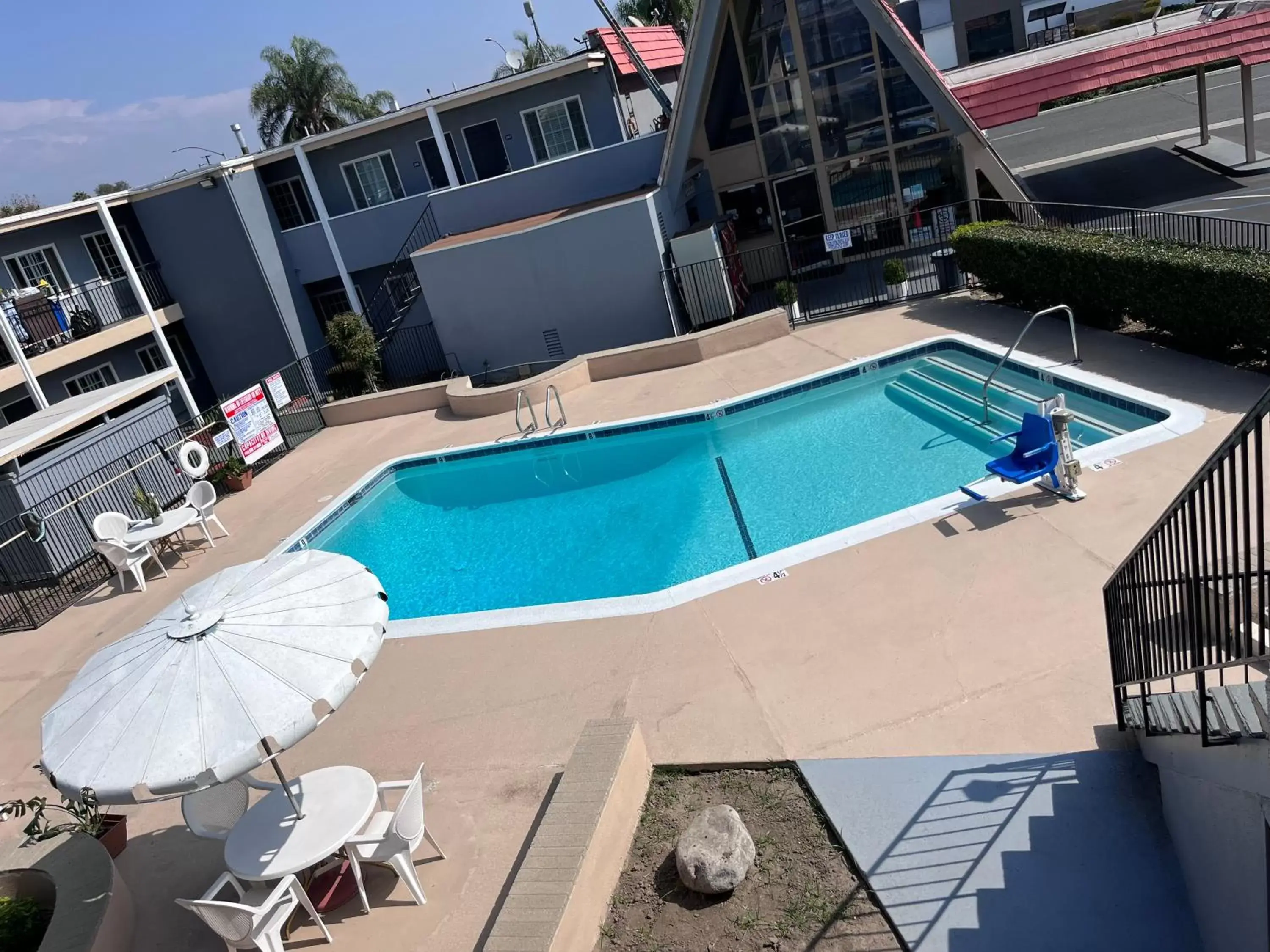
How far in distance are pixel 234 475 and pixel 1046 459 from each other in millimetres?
14366

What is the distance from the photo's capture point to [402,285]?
24.1 m

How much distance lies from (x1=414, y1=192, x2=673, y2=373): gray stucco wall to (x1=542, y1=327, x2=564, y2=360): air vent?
0.25ft

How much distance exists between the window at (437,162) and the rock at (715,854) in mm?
21813

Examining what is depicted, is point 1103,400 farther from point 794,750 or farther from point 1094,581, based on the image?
point 794,750

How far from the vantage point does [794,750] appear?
6.67m

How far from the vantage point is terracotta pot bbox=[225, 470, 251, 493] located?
17188 mm

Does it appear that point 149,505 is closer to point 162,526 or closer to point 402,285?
point 162,526

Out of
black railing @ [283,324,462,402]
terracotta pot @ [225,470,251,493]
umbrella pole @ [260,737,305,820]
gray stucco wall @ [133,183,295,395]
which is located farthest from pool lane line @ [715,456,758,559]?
gray stucco wall @ [133,183,295,395]

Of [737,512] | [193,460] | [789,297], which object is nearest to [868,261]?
[789,297]

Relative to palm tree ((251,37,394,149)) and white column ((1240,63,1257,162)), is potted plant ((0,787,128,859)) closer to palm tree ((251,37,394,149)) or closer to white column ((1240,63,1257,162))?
white column ((1240,63,1257,162))

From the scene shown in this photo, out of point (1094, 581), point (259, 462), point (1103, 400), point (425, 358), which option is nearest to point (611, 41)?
point (425, 358)

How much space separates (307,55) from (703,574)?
150ft

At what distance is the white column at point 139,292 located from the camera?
2214 cm

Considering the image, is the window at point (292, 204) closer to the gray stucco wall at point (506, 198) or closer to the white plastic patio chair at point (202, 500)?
the gray stucco wall at point (506, 198)
